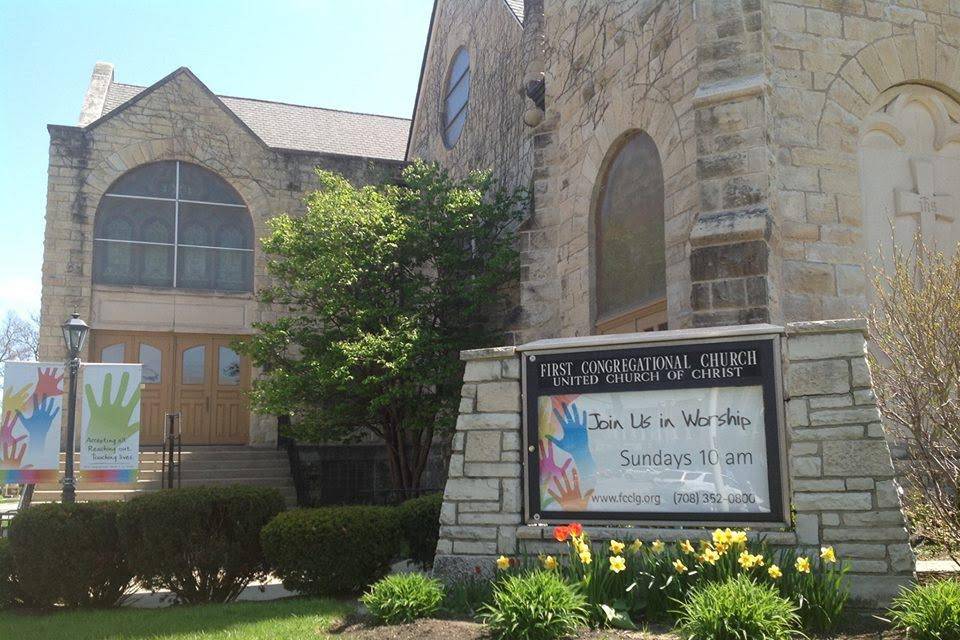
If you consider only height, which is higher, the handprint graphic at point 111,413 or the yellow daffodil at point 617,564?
the handprint graphic at point 111,413

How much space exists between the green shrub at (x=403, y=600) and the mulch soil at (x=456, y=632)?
82 millimetres

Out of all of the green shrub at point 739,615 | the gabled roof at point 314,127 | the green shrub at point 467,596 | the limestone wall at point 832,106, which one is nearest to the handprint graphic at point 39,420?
the green shrub at point 467,596

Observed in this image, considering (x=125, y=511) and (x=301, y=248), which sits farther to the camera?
(x=301, y=248)

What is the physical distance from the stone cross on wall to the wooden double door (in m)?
14.2

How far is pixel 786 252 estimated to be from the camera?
8.93m

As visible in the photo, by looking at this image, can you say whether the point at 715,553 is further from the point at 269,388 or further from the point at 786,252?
the point at 269,388

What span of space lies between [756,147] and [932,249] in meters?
2.27

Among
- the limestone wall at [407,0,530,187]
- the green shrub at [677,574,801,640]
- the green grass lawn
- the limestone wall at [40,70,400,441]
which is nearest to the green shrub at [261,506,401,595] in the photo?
the green grass lawn

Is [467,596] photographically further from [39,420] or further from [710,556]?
[39,420]

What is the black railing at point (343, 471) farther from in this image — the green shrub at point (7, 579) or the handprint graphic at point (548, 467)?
the handprint graphic at point (548, 467)

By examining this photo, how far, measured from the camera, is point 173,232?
813 inches

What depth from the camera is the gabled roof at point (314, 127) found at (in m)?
23.2

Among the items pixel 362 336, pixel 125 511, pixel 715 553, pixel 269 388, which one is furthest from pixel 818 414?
pixel 269 388

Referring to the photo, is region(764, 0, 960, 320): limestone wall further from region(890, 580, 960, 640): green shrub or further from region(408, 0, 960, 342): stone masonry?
region(890, 580, 960, 640): green shrub
